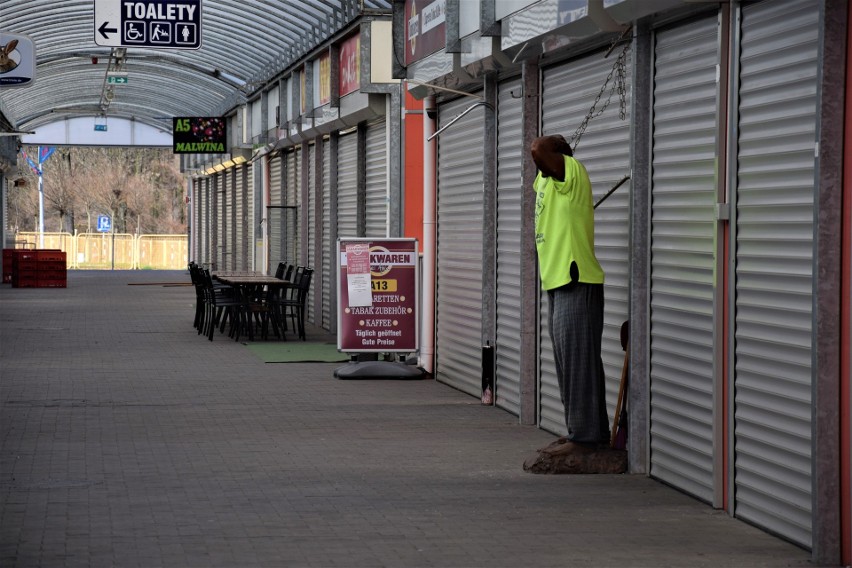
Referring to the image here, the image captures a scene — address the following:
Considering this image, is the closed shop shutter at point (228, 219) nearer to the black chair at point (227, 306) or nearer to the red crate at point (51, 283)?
the red crate at point (51, 283)

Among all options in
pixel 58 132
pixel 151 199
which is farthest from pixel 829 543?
pixel 151 199

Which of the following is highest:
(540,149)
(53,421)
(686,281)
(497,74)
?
(497,74)

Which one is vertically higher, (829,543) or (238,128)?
(238,128)

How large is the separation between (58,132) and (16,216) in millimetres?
31574

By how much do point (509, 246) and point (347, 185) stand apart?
29.1 feet

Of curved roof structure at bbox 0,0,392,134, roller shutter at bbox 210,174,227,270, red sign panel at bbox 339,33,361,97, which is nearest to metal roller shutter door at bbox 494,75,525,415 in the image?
red sign panel at bbox 339,33,361,97

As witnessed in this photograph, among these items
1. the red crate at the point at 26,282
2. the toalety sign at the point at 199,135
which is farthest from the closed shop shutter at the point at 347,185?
the red crate at the point at 26,282

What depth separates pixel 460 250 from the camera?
13.8 m

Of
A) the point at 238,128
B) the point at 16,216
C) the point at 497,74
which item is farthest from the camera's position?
the point at 16,216

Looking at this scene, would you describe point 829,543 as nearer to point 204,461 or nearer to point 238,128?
point 204,461

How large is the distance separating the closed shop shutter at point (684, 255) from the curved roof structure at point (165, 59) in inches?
380

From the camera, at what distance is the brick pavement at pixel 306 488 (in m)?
6.74

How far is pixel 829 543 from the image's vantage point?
643cm

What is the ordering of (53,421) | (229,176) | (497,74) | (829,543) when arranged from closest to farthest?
(829,543)
(53,421)
(497,74)
(229,176)
